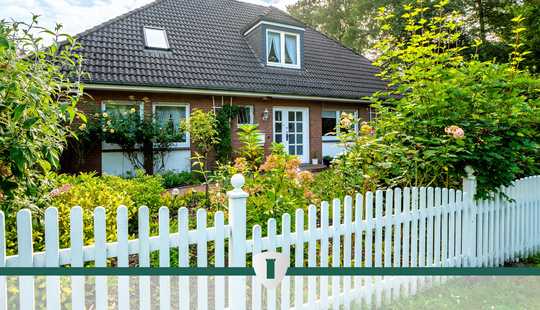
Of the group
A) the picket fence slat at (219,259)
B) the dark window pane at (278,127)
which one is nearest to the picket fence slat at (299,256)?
the picket fence slat at (219,259)

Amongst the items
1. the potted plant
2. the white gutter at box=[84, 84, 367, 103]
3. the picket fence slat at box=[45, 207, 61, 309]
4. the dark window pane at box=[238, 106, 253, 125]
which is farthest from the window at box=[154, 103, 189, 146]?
the picket fence slat at box=[45, 207, 61, 309]

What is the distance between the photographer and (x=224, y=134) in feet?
34.8

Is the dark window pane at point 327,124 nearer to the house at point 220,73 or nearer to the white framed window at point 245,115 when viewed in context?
the house at point 220,73

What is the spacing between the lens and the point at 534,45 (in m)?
11.0

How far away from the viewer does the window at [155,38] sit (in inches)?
422

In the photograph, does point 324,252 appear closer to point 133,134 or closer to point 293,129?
point 133,134

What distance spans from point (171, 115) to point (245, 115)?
2.31 m

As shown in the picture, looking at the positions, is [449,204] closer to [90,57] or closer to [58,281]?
[58,281]

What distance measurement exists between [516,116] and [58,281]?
413 cm

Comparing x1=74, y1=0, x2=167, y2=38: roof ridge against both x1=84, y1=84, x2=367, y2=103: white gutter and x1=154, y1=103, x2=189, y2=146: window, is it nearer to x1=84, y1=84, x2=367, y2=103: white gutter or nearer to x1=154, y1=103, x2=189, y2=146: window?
x1=84, y1=84, x2=367, y2=103: white gutter

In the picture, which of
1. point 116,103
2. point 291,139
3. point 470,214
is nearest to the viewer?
point 470,214

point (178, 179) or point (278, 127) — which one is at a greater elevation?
point (278, 127)

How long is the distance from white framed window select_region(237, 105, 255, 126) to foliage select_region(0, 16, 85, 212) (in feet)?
29.9

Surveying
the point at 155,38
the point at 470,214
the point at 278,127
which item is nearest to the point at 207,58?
the point at 155,38
